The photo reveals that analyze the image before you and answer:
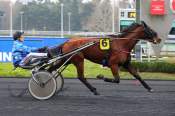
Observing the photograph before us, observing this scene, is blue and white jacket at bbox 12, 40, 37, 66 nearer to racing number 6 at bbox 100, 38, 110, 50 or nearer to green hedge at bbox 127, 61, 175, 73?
racing number 6 at bbox 100, 38, 110, 50

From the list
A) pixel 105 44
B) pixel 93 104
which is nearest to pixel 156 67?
pixel 105 44

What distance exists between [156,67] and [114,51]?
9999 millimetres

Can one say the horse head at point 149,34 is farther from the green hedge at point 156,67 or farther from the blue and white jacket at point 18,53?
the green hedge at point 156,67

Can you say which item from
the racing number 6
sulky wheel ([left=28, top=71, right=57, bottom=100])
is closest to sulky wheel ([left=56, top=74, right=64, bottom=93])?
sulky wheel ([left=28, top=71, right=57, bottom=100])

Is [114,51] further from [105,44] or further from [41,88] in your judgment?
[41,88]

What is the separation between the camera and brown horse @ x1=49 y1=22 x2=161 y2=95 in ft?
39.2

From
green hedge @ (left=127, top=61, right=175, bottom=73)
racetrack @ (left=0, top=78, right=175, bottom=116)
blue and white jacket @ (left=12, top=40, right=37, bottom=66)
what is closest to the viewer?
racetrack @ (left=0, top=78, right=175, bottom=116)

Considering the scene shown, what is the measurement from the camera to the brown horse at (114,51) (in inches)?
470

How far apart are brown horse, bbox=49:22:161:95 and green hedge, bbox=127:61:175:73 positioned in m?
9.22

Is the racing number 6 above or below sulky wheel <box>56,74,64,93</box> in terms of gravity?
above

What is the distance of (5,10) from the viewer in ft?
266

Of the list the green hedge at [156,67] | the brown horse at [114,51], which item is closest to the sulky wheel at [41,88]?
the brown horse at [114,51]

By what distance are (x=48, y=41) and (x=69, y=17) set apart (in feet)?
156

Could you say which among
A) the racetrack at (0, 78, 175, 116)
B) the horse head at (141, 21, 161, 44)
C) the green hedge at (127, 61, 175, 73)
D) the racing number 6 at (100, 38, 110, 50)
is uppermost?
the horse head at (141, 21, 161, 44)
